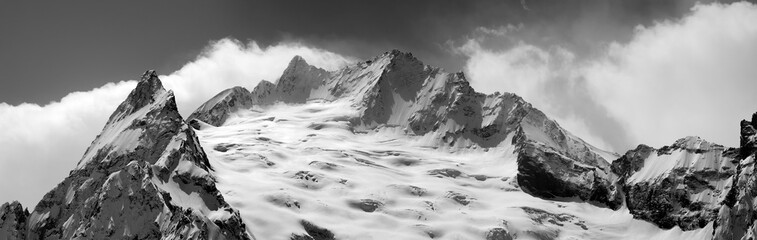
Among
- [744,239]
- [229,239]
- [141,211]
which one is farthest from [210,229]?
[744,239]

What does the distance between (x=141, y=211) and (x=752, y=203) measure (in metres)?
112

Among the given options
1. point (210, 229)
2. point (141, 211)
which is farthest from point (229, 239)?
point (141, 211)

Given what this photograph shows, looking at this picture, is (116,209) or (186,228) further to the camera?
(116,209)

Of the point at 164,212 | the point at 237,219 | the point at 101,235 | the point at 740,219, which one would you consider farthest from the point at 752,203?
the point at 101,235

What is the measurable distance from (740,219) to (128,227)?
113189mm

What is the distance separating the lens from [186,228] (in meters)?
186

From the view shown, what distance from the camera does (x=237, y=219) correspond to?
7864 inches

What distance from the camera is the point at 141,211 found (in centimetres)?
19762

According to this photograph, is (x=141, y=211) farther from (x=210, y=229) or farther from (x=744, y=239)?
(x=744, y=239)

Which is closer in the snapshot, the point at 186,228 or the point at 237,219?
the point at 186,228

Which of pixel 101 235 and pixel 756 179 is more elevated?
pixel 756 179

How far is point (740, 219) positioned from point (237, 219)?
93704 mm

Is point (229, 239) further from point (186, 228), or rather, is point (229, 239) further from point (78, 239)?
point (78, 239)

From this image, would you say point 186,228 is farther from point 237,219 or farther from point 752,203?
point 752,203
